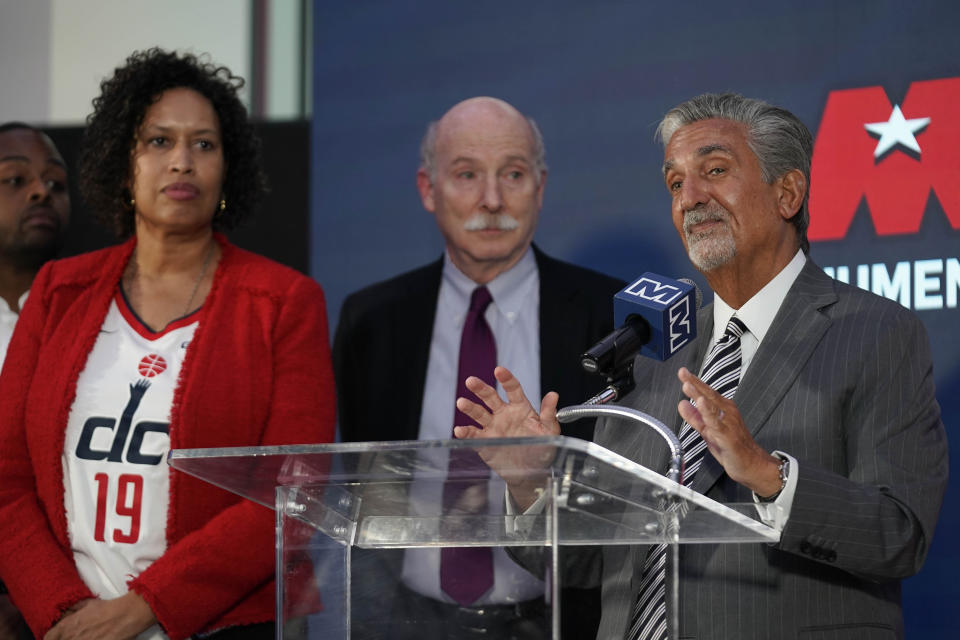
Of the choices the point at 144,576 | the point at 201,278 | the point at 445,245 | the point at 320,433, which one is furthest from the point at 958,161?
the point at 144,576

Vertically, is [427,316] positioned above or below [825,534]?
above

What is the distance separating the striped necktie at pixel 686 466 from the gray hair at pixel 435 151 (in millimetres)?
1232

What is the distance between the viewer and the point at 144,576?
288 cm

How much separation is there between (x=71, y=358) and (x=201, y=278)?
0.41 meters

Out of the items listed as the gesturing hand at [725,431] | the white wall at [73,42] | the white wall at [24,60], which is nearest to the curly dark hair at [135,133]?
the white wall at [73,42]

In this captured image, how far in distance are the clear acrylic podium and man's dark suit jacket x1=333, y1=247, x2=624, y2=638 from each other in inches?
55.2

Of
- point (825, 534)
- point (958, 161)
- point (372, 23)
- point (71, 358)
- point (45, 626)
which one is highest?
point (372, 23)

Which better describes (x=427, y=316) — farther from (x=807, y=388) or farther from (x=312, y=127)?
(x=807, y=388)

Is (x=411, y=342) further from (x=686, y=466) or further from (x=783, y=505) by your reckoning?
(x=783, y=505)

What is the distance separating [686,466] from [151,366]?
1.43 metres

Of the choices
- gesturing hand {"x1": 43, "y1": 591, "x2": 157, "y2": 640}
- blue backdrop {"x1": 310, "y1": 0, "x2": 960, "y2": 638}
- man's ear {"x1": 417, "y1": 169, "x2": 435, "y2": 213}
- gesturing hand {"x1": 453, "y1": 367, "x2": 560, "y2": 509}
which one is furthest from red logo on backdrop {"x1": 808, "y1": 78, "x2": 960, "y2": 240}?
gesturing hand {"x1": 43, "y1": 591, "x2": 157, "y2": 640}

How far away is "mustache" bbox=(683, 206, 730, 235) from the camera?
2.79 m

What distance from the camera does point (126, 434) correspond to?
10.1 feet

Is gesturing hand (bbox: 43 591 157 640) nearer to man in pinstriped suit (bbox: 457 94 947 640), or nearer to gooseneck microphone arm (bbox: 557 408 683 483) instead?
man in pinstriped suit (bbox: 457 94 947 640)
